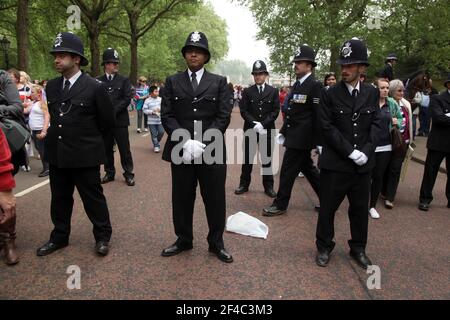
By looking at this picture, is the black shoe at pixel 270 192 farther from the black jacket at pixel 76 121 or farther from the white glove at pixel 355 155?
the black jacket at pixel 76 121

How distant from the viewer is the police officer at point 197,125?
387 centimetres

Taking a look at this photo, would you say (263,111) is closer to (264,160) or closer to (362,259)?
Result: (264,160)

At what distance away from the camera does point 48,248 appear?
4.16 m

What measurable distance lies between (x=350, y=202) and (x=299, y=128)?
1587 millimetres

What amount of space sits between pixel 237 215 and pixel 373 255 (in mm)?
1697

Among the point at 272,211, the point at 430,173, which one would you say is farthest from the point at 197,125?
the point at 430,173

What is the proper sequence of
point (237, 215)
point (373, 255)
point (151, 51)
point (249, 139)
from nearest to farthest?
point (373, 255)
point (237, 215)
point (249, 139)
point (151, 51)

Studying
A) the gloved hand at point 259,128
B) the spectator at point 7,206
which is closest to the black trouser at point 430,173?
the gloved hand at point 259,128

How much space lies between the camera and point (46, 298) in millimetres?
3268

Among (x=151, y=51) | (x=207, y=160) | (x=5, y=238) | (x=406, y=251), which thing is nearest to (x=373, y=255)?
(x=406, y=251)

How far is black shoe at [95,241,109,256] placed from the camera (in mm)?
4111

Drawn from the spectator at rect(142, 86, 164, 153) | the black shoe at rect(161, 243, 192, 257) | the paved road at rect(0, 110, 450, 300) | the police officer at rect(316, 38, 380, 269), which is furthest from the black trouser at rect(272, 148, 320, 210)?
the spectator at rect(142, 86, 164, 153)

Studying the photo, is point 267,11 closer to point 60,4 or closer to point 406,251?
point 60,4

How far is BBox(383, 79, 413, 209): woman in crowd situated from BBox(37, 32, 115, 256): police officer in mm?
4277
